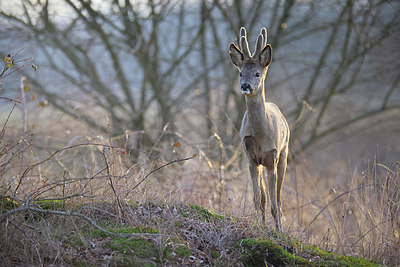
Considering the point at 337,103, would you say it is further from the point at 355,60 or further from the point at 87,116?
the point at 87,116

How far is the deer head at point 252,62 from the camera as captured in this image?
488cm

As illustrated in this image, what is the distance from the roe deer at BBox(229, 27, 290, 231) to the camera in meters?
4.96

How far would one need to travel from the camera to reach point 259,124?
16.5 feet

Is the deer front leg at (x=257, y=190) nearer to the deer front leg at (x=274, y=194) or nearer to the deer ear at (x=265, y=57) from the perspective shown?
the deer front leg at (x=274, y=194)

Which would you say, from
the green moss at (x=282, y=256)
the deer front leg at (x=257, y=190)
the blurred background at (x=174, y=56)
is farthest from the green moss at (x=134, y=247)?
the blurred background at (x=174, y=56)

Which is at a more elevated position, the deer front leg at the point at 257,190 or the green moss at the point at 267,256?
the deer front leg at the point at 257,190

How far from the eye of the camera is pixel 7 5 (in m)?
9.95

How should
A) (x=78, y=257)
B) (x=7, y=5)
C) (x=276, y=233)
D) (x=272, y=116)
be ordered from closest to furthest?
(x=78, y=257), (x=276, y=233), (x=272, y=116), (x=7, y=5)

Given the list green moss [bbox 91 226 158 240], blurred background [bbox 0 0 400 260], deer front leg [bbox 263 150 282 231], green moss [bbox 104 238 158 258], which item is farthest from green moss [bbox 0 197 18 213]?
blurred background [bbox 0 0 400 260]

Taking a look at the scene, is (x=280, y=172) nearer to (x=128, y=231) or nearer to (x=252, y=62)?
(x=252, y=62)

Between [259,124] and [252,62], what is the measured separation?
0.68m

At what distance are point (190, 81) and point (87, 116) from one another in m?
3.58

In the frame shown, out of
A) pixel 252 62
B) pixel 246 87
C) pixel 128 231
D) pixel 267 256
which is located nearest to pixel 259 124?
pixel 246 87

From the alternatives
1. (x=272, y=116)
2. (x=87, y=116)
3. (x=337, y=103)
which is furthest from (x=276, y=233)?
(x=337, y=103)
